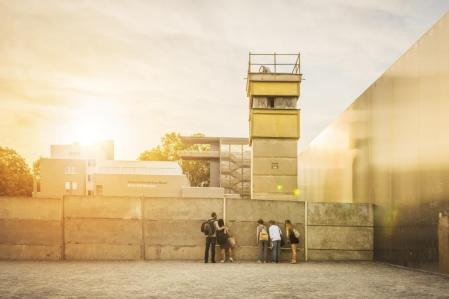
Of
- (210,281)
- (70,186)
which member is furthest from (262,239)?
(70,186)

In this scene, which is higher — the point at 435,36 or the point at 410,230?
the point at 435,36

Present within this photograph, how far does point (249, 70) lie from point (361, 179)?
48.6ft

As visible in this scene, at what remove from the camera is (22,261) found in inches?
691

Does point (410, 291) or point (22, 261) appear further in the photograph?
point (22, 261)

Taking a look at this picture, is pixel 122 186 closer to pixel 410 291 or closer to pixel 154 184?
pixel 154 184

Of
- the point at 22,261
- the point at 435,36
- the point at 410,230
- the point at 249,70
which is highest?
the point at 249,70

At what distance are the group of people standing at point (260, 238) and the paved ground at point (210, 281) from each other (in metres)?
1.26

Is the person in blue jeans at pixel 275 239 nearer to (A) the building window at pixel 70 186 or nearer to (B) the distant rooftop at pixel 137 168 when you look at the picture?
(B) the distant rooftop at pixel 137 168

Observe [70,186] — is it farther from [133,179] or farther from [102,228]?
[102,228]

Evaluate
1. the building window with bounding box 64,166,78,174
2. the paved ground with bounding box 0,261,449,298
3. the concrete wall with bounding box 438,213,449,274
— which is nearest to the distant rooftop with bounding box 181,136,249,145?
the building window with bounding box 64,166,78,174

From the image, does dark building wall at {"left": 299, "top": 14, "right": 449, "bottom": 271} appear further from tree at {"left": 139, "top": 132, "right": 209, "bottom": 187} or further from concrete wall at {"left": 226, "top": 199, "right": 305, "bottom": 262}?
tree at {"left": 139, "top": 132, "right": 209, "bottom": 187}

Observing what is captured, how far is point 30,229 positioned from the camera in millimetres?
18375

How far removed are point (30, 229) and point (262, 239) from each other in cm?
846

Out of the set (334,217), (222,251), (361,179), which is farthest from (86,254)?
(361,179)
